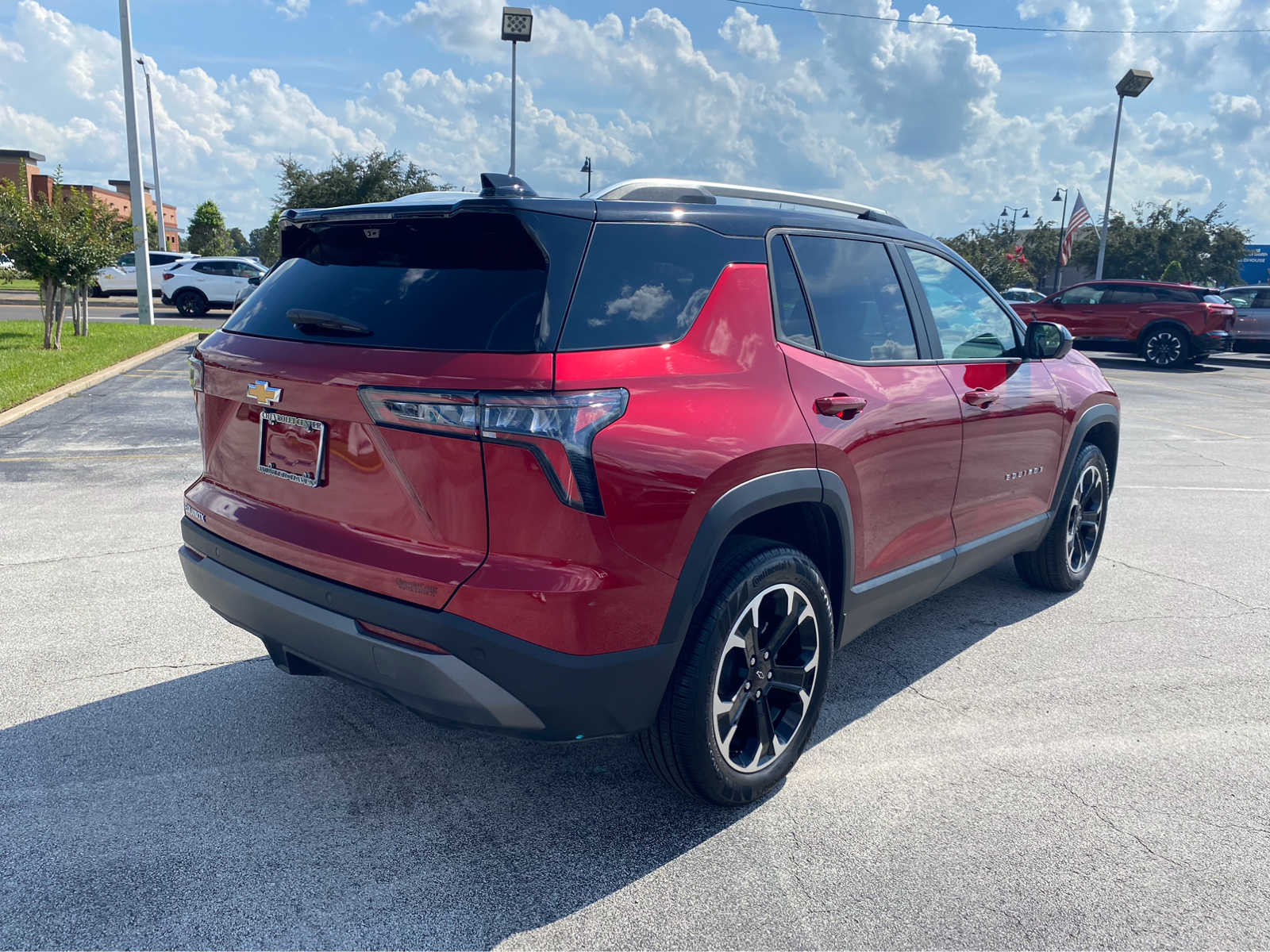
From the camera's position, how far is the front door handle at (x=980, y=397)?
391cm

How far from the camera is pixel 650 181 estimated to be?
328 cm

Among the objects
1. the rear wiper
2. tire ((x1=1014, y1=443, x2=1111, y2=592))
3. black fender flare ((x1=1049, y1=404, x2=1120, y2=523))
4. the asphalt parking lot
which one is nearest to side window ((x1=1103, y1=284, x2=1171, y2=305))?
tire ((x1=1014, y1=443, x2=1111, y2=592))

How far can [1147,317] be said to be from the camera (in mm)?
20438

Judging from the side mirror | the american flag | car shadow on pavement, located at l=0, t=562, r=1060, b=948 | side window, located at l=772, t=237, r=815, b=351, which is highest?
the american flag

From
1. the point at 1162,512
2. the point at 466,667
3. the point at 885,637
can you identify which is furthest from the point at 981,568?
the point at 1162,512

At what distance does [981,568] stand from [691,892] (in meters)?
2.30

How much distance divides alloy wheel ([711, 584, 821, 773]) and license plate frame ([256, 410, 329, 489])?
4.06ft

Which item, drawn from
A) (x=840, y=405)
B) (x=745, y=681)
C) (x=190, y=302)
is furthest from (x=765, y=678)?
(x=190, y=302)

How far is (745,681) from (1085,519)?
313 centimetres

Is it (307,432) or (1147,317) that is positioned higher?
(1147,317)

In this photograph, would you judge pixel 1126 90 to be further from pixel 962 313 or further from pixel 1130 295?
pixel 962 313

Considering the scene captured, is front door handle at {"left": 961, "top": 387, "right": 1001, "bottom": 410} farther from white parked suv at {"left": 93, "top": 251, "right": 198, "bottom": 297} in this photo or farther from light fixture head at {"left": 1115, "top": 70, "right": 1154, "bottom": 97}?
light fixture head at {"left": 1115, "top": 70, "right": 1154, "bottom": 97}

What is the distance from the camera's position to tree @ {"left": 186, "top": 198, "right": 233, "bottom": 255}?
6788 cm

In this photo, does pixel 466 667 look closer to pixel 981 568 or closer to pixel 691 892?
pixel 691 892
